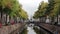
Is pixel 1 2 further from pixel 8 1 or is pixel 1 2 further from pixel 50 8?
pixel 50 8

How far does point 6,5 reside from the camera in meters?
43.5

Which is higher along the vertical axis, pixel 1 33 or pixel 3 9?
pixel 3 9

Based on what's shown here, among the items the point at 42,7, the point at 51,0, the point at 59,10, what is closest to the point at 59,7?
the point at 59,10

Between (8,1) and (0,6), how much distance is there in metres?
3.11

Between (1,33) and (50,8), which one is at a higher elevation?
(50,8)

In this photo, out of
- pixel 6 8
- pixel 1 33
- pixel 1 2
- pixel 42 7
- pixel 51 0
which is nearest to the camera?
pixel 1 33

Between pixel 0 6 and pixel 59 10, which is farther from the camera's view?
pixel 59 10

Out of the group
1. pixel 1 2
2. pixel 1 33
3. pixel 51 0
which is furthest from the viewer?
pixel 51 0

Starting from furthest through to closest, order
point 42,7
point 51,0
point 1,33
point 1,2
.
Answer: point 42,7 < point 51,0 < point 1,2 < point 1,33

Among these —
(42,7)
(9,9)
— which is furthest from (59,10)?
(42,7)

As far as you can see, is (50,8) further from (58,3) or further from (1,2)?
(1,2)

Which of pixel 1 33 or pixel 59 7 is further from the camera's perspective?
pixel 59 7

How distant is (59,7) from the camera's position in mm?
46094

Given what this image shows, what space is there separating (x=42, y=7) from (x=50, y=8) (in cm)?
3086
